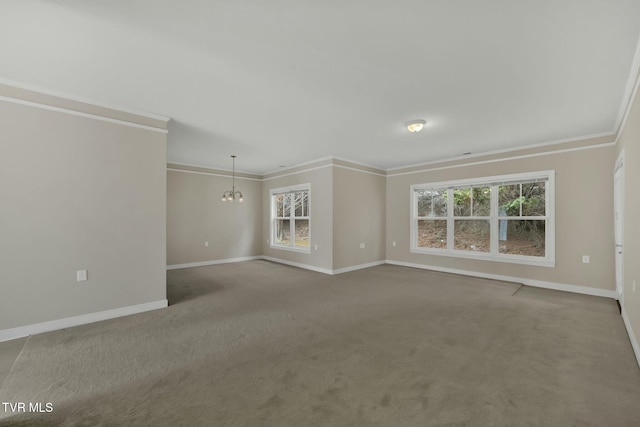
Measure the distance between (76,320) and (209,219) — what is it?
4.14m

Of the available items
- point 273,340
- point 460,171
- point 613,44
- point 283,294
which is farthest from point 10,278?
point 460,171

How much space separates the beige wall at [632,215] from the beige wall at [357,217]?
414cm

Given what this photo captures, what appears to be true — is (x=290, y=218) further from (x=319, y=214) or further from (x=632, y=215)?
(x=632, y=215)

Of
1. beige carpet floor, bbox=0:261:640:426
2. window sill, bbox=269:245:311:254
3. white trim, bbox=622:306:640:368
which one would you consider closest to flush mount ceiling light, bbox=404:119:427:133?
beige carpet floor, bbox=0:261:640:426

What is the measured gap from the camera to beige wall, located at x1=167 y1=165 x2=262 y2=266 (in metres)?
6.46

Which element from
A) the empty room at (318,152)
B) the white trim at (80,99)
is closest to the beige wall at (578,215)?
the empty room at (318,152)

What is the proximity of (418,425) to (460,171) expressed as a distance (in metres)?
5.29

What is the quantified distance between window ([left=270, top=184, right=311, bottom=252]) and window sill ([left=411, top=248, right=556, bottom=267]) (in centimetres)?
278

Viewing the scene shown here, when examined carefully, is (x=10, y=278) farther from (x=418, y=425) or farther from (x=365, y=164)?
(x=365, y=164)

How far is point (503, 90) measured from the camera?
279 cm

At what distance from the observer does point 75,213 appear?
9.84 feet

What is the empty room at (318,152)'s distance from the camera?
69.7 inches

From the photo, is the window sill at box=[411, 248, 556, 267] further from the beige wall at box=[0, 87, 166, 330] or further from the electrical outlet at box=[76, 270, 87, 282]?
the electrical outlet at box=[76, 270, 87, 282]

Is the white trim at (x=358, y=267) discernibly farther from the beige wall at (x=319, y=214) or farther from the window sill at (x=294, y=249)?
the window sill at (x=294, y=249)
